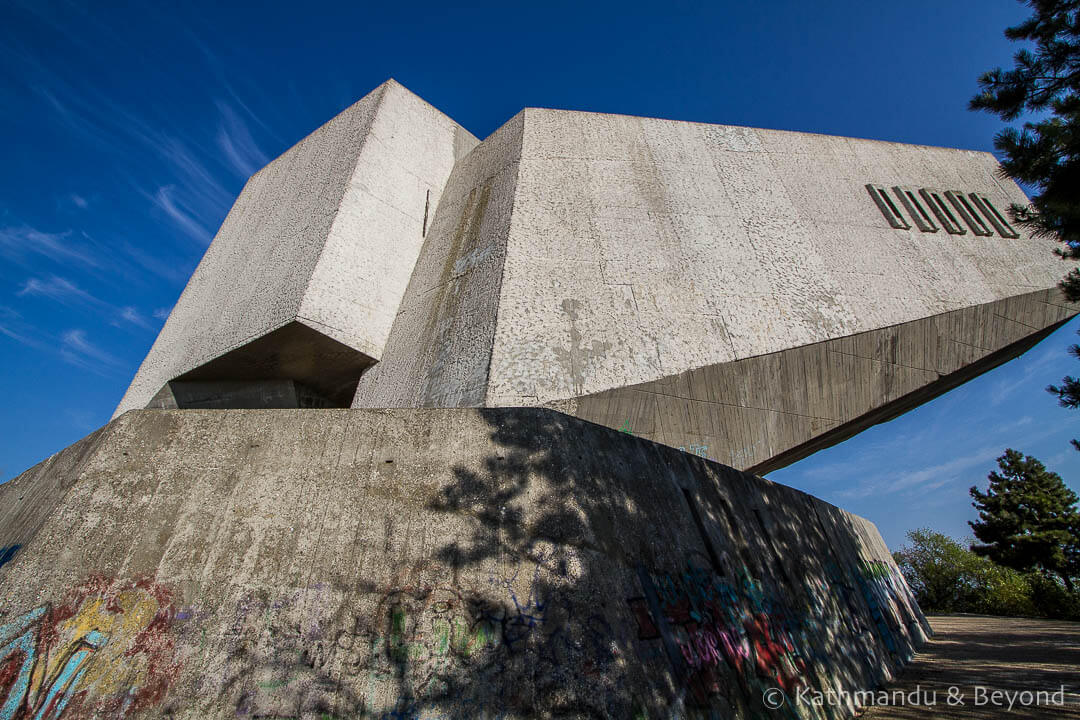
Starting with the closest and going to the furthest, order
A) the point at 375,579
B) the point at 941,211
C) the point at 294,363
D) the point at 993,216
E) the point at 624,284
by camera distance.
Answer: the point at 375,579
the point at 624,284
the point at 294,363
the point at 941,211
the point at 993,216

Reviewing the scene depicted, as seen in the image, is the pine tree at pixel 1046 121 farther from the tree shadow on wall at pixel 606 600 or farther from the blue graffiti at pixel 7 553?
the blue graffiti at pixel 7 553

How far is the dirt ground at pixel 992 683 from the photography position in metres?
3.51

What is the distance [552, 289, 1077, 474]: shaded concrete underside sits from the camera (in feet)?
18.3

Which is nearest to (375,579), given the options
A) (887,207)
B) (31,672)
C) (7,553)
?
(31,672)

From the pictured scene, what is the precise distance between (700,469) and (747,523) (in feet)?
2.40

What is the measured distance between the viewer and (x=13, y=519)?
3518 mm

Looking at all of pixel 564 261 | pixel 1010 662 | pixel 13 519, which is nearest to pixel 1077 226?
pixel 1010 662

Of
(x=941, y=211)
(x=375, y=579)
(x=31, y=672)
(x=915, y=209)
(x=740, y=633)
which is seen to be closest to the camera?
(x=31, y=672)

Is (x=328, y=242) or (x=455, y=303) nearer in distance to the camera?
(x=455, y=303)

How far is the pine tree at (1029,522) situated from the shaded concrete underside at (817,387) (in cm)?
2200

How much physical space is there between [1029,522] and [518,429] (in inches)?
1294

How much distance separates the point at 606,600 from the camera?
318 centimetres

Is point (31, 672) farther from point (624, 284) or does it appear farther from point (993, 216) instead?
point (993, 216)

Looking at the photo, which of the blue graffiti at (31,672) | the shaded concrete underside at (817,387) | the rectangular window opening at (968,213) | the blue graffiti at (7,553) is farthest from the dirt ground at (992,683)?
the rectangular window opening at (968,213)
